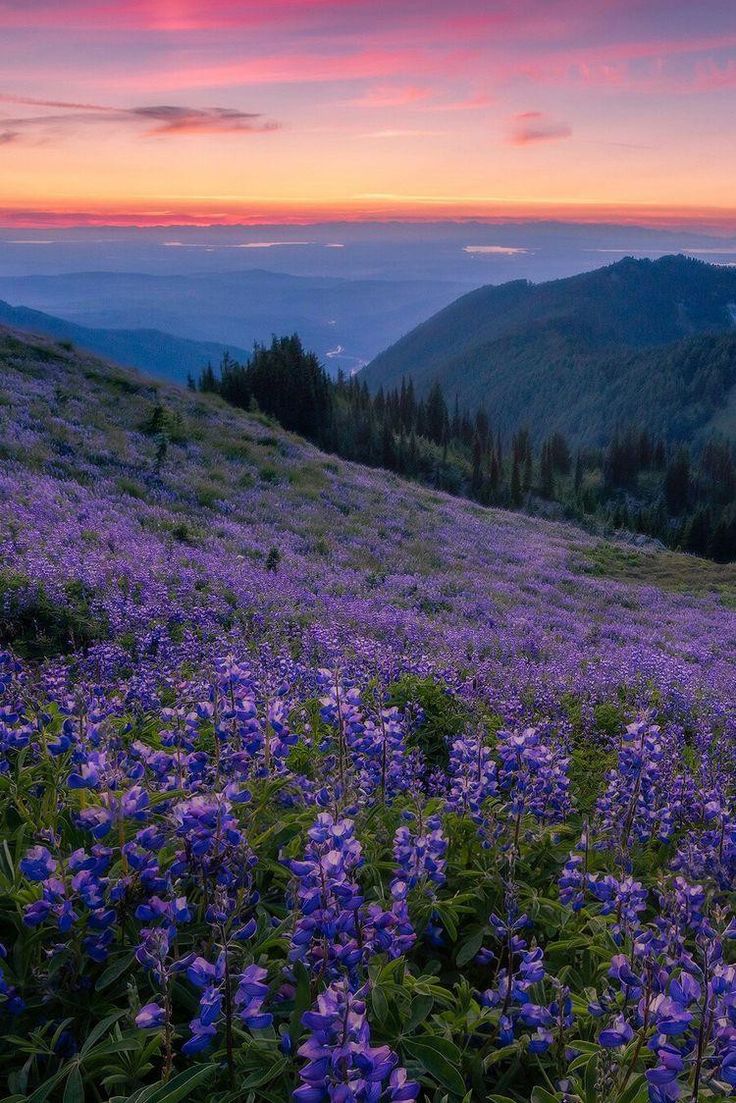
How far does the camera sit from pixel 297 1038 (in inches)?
109

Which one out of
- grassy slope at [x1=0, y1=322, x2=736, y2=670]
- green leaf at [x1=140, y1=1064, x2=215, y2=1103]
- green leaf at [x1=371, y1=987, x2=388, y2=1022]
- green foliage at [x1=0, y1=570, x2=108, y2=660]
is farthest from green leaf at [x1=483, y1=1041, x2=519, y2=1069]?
grassy slope at [x1=0, y1=322, x2=736, y2=670]

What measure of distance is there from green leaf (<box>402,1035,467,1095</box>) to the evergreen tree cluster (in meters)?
64.0

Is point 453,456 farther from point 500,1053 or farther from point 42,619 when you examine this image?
point 500,1053

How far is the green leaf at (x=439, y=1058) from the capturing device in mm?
2736

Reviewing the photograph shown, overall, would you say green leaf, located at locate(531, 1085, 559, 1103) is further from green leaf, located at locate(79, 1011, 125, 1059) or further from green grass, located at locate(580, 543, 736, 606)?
green grass, located at locate(580, 543, 736, 606)

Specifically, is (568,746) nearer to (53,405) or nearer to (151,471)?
(151,471)

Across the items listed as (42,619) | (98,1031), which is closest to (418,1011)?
(98,1031)

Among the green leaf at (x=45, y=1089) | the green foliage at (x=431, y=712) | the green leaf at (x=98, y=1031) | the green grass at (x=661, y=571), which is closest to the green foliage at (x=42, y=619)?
the green foliage at (x=431, y=712)

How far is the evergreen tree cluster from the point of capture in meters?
85.0

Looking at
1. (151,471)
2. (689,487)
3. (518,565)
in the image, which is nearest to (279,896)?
(151,471)

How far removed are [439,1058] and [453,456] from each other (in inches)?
4291

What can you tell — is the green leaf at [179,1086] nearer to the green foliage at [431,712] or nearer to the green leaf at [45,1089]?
the green leaf at [45,1089]

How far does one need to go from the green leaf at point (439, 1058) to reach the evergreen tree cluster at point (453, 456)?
6405 cm

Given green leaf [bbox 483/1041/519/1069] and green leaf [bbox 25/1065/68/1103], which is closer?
green leaf [bbox 25/1065/68/1103]
